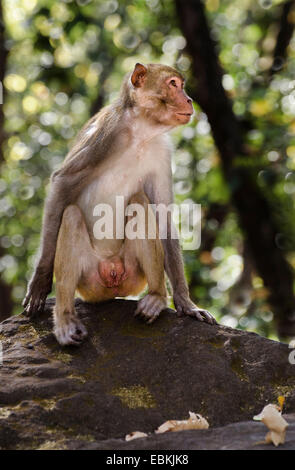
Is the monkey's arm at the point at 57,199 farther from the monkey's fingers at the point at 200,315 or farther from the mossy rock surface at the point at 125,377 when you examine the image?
the monkey's fingers at the point at 200,315

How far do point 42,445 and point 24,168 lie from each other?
29.4 ft

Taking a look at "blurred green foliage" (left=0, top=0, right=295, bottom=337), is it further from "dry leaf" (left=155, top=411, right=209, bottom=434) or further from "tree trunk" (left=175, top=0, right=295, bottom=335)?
"dry leaf" (left=155, top=411, right=209, bottom=434)

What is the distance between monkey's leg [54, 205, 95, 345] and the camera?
12.7 ft

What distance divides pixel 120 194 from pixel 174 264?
1.93ft

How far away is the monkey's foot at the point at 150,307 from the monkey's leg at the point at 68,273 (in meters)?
0.37

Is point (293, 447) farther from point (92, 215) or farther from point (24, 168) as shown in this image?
point (24, 168)

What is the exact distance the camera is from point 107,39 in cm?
1038

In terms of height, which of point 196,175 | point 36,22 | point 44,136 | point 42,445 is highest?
point 36,22

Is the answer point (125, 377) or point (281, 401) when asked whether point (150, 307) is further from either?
point (281, 401)

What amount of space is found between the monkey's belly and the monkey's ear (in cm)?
118

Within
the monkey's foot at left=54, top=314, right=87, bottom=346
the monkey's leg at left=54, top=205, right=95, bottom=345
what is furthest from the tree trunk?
the monkey's foot at left=54, top=314, right=87, bottom=346

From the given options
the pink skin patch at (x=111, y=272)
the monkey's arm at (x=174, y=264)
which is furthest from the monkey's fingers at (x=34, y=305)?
the monkey's arm at (x=174, y=264)

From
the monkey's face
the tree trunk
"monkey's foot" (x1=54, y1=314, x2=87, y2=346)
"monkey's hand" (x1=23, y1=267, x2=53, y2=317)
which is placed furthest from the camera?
the tree trunk

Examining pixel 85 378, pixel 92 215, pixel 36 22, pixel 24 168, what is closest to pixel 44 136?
pixel 24 168
